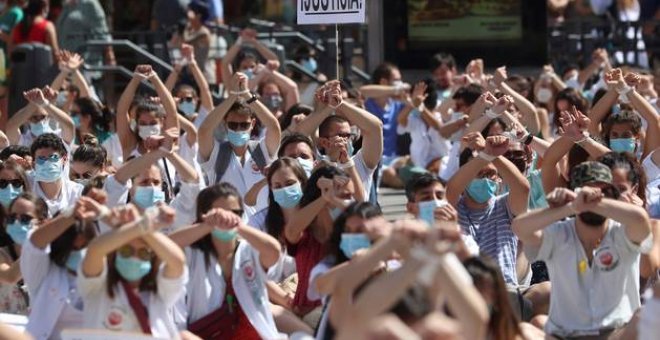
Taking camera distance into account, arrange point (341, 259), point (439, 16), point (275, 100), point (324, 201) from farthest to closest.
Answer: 1. point (439, 16)
2. point (275, 100)
3. point (324, 201)
4. point (341, 259)

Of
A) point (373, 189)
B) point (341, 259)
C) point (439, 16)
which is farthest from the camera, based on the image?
Result: point (439, 16)

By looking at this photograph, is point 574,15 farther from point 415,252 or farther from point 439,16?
point 415,252

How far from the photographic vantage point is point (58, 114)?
1212cm

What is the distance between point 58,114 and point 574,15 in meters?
10.8

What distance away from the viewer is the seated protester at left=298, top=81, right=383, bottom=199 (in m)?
10.4

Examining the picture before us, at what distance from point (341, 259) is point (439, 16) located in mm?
11998

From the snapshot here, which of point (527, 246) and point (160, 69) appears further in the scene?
point (160, 69)

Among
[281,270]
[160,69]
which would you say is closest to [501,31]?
[160,69]

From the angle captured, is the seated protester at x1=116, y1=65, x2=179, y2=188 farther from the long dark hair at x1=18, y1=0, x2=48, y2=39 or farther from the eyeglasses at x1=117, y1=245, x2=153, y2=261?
the long dark hair at x1=18, y1=0, x2=48, y2=39

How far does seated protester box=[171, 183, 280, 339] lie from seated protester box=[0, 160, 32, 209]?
1.74 m

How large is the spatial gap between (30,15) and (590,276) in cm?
1050

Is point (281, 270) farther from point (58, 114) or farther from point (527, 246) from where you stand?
point (58, 114)

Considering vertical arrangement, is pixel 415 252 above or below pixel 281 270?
above

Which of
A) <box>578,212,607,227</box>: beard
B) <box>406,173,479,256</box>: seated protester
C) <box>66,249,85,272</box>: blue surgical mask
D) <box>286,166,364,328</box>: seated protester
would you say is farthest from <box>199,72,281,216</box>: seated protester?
<box>578,212,607,227</box>: beard
